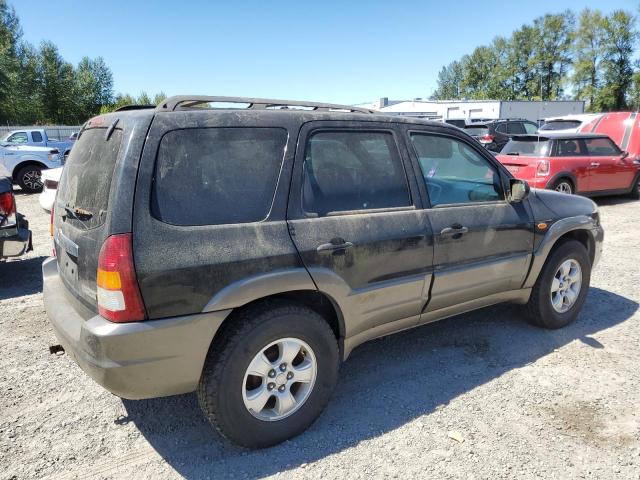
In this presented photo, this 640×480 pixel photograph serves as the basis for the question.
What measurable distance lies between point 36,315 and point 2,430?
2.02m

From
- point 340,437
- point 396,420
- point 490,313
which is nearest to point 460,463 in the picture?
point 396,420

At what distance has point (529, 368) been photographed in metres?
3.52

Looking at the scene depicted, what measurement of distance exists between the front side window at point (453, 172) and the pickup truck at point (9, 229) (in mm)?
4482

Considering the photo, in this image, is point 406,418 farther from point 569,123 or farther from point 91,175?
point 569,123

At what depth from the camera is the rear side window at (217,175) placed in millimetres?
2299

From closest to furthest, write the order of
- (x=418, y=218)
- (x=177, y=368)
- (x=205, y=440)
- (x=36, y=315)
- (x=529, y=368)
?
(x=177, y=368), (x=205, y=440), (x=418, y=218), (x=529, y=368), (x=36, y=315)

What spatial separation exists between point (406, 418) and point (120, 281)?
187 cm

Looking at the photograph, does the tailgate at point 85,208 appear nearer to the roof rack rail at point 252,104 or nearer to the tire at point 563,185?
the roof rack rail at point 252,104

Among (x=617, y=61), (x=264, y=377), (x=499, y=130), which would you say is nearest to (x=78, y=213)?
(x=264, y=377)

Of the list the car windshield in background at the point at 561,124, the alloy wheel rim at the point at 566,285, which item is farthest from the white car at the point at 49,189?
the car windshield in background at the point at 561,124

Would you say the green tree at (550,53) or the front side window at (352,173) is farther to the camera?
the green tree at (550,53)

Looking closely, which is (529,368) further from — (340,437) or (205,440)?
(205,440)

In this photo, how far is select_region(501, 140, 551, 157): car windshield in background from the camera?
9945mm

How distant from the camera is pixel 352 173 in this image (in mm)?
2934
